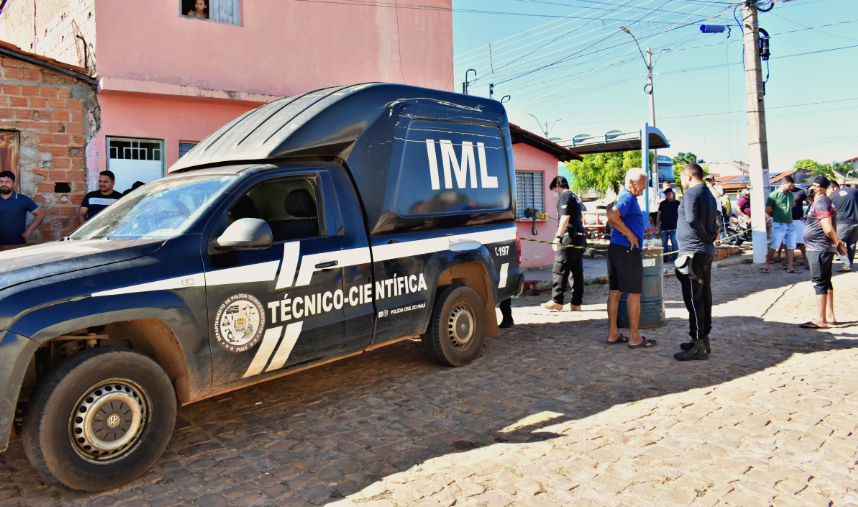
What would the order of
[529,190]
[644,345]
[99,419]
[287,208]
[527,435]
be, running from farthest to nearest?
1. [529,190]
2. [644,345]
3. [287,208]
4. [527,435]
5. [99,419]

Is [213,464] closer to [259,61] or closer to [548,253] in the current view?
[259,61]

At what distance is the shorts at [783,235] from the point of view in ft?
41.0

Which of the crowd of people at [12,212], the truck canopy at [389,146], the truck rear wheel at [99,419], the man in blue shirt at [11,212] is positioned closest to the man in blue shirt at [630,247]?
the truck canopy at [389,146]

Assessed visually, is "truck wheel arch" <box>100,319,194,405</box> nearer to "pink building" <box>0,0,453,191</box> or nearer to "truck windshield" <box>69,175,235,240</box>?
"truck windshield" <box>69,175,235,240</box>

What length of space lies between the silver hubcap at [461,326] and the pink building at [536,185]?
8195mm

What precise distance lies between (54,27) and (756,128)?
1460 cm

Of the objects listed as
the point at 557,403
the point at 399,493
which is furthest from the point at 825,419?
the point at 399,493

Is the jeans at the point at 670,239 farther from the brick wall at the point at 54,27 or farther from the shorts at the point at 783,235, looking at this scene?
the brick wall at the point at 54,27

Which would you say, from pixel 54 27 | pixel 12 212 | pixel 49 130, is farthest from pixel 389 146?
pixel 54 27

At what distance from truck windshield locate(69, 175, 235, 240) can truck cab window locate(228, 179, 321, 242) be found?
28cm

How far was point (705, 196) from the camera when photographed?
5984 mm

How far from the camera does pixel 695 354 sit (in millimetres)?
5980

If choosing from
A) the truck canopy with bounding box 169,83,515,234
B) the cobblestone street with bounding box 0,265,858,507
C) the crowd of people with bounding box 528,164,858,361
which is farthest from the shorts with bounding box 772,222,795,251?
the truck canopy with bounding box 169,83,515,234

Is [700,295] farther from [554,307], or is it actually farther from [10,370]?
[10,370]
